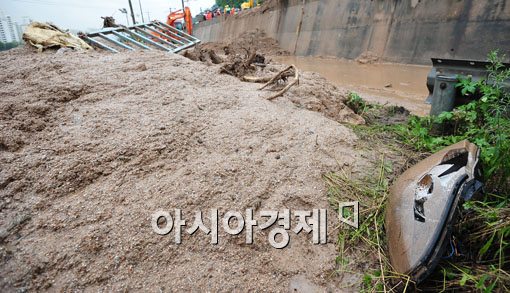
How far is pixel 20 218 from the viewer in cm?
134

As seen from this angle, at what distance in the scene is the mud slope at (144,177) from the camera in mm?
1202

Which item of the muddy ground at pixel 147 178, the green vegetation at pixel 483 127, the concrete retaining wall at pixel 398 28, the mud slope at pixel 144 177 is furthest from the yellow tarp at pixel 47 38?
the concrete retaining wall at pixel 398 28

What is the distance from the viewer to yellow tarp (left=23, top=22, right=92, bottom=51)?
3.99 m

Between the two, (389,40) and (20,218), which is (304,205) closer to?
(20,218)

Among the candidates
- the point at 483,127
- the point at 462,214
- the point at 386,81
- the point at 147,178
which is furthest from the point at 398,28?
the point at 147,178

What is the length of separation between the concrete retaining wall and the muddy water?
1.17ft

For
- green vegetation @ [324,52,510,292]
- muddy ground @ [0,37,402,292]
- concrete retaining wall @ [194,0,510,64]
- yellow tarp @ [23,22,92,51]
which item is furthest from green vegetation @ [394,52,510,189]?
yellow tarp @ [23,22,92,51]

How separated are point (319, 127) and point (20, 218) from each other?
1986 mm

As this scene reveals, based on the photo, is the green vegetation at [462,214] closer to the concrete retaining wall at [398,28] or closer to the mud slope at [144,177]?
the mud slope at [144,177]

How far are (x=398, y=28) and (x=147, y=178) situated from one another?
24.9 ft

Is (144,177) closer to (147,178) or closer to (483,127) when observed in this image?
(147,178)

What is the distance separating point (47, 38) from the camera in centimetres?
405

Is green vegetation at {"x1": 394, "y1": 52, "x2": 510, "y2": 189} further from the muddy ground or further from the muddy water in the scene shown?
the muddy water

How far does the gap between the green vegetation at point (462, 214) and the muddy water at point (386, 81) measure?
7.46 feet
